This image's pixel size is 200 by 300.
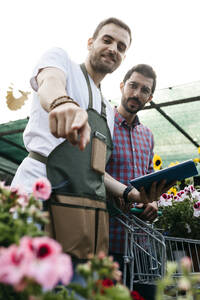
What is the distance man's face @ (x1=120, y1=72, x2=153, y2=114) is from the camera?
2299 millimetres

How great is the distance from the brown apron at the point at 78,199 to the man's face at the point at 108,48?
0.35 meters

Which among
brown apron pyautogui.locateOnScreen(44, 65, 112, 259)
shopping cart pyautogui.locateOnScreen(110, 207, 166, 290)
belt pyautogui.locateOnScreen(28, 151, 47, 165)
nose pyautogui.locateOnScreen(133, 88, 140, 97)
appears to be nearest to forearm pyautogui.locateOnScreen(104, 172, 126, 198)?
shopping cart pyautogui.locateOnScreen(110, 207, 166, 290)

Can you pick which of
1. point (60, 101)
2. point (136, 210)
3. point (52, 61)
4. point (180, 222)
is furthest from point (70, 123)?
point (180, 222)

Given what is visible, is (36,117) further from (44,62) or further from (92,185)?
(92,185)

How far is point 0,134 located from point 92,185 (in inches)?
231

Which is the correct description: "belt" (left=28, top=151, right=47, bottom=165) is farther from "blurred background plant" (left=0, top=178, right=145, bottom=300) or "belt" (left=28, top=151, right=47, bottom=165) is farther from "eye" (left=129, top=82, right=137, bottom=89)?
"eye" (left=129, top=82, right=137, bottom=89)

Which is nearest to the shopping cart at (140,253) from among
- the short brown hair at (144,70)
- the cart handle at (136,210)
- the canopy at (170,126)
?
the cart handle at (136,210)

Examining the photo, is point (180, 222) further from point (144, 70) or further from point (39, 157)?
point (39, 157)

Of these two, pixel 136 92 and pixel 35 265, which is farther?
pixel 136 92

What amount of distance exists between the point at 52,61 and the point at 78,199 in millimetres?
545

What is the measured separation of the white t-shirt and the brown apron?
46mm

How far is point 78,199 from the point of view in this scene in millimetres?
1166

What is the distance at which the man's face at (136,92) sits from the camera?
2.30 meters

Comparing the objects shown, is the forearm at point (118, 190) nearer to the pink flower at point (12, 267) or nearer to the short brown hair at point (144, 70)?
the short brown hair at point (144, 70)
